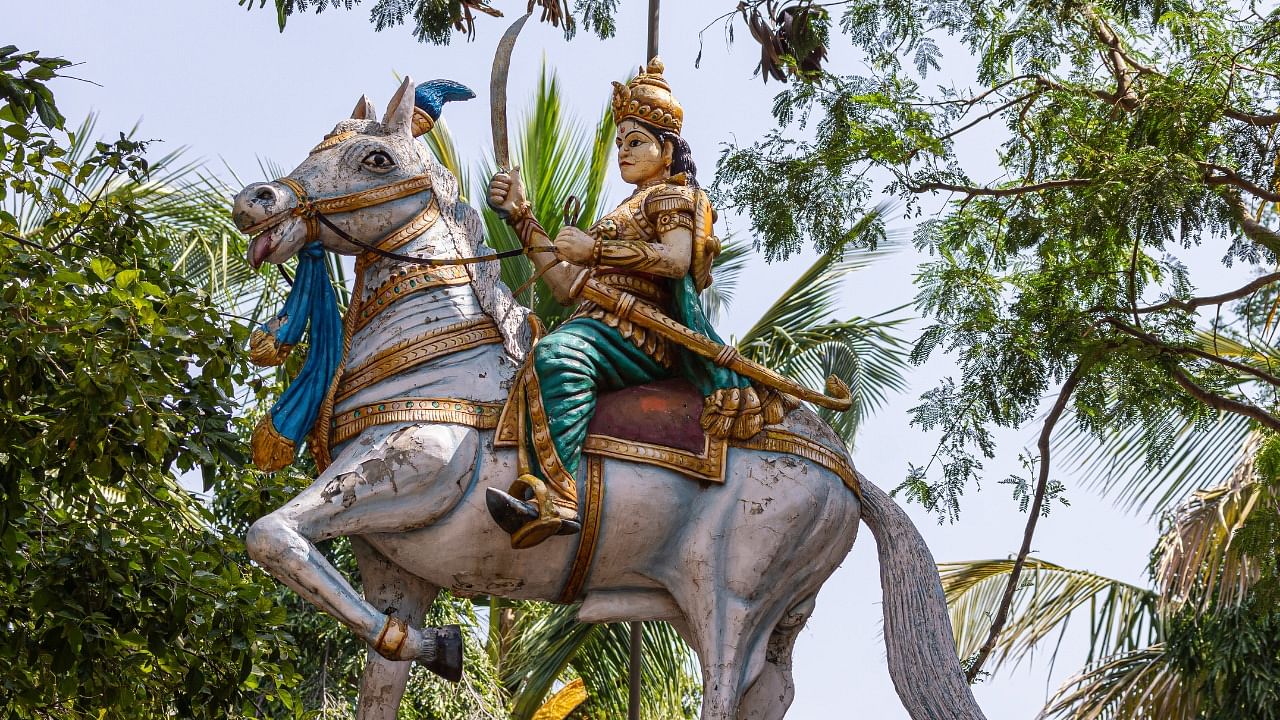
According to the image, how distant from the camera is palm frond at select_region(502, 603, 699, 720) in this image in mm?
11836

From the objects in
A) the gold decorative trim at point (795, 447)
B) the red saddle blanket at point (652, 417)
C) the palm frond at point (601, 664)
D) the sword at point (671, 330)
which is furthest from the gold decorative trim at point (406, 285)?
the palm frond at point (601, 664)

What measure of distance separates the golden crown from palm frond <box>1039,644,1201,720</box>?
597cm

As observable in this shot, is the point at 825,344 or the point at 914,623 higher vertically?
the point at 825,344

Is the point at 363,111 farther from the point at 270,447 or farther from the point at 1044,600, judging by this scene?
the point at 1044,600

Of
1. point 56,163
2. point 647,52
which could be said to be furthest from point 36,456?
point 647,52

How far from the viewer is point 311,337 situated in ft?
19.4

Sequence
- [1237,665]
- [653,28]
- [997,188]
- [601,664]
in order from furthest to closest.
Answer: [601,664], [1237,665], [997,188], [653,28]

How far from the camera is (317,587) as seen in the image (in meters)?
5.29

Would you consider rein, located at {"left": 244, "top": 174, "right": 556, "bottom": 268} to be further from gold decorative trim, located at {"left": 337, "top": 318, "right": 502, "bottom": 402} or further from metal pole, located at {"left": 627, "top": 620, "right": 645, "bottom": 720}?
metal pole, located at {"left": 627, "top": 620, "right": 645, "bottom": 720}

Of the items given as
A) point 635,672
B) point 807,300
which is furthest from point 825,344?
point 635,672

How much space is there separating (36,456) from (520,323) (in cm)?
193

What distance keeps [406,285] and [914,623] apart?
2.10 m

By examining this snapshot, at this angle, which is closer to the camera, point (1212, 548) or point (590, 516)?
point (590, 516)

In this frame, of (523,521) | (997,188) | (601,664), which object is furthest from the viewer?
(601,664)
